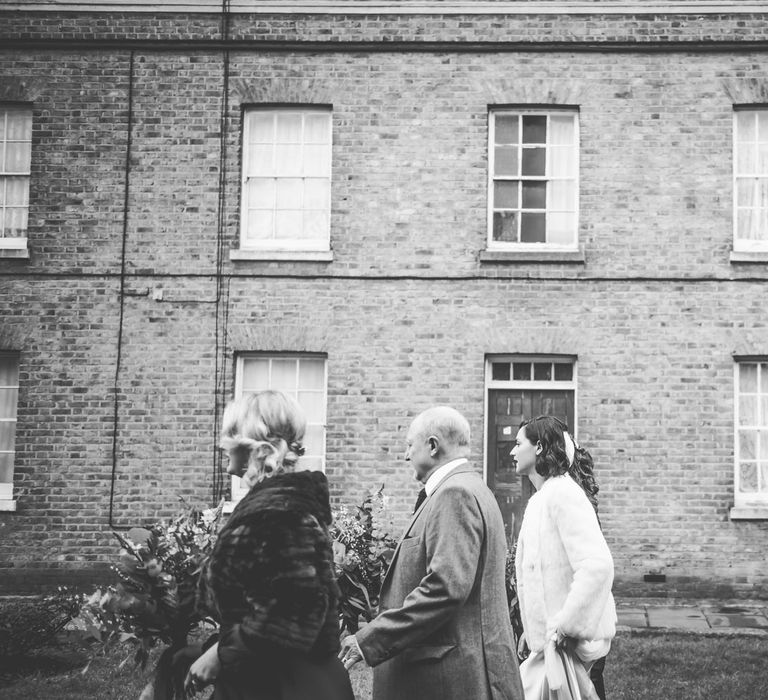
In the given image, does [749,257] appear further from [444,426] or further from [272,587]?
[272,587]

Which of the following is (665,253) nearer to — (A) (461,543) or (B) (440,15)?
(B) (440,15)

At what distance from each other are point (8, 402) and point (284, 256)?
14.0ft

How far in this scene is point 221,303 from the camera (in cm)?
1210

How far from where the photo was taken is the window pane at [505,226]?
12.3 meters

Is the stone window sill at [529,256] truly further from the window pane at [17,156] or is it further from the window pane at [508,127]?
the window pane at [17,156]

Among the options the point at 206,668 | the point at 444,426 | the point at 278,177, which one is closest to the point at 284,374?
the point at 278,177

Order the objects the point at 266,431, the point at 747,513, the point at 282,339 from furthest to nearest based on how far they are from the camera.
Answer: the point at 282,339 → the point at 747,513 → the point at 266,431

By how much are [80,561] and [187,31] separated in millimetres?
7223

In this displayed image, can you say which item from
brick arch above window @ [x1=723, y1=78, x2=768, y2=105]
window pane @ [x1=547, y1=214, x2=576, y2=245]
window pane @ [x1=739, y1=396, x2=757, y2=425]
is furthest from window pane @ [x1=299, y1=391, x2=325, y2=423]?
brick arch above window @ [x1=723, y1=78, x2=768, y2=105]

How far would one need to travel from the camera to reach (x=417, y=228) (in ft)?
39.7

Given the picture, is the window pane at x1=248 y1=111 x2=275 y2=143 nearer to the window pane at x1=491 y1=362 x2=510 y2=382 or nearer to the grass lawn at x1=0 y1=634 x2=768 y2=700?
the window pane at x1=491 y1=362 x2=510 y2=382

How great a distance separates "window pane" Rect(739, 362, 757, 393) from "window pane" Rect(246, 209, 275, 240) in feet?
21.4

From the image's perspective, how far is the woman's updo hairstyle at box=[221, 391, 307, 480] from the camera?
10.7 feet

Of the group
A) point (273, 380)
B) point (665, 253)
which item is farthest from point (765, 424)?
point (273, 380)
